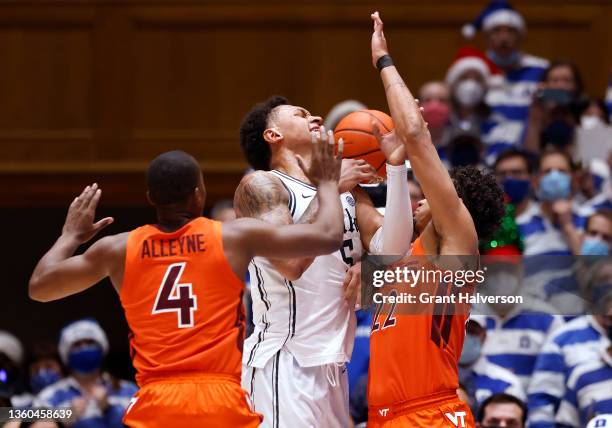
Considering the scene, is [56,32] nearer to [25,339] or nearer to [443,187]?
[25,339]

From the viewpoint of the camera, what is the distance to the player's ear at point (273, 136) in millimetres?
5887

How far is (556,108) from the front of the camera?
9078mm

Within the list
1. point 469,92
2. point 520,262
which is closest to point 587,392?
point 520,262

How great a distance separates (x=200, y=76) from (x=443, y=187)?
198 inches

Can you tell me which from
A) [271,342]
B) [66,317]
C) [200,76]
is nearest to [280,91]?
[200,76]

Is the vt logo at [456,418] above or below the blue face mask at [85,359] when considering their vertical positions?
below

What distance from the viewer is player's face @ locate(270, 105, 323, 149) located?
5.88 meters

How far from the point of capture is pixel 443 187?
208 inches

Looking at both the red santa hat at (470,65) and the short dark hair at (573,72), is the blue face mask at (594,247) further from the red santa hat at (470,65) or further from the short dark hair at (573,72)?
the red santa hat at (470,65)

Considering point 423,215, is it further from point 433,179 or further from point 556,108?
point 556,108

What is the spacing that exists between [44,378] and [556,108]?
3973mm

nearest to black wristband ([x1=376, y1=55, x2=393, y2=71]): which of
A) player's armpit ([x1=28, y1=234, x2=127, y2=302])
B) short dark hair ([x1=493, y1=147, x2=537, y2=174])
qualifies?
player's armpit ([x1=28, y1=234, x2=127, y2=302])

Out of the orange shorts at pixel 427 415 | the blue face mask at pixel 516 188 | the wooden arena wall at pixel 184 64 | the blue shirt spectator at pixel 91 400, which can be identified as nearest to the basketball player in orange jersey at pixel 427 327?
the orange shorts at pixel 427 415

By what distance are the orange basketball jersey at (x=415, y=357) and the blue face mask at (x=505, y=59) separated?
13.6 feet
